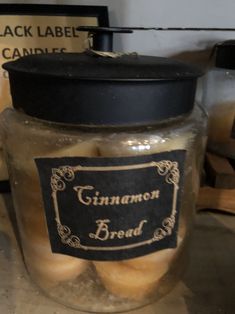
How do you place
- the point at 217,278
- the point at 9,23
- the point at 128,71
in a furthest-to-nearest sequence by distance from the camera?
the point at 9,23 < the point at 217,278 < the point at 128,71

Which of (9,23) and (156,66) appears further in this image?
(9,23)

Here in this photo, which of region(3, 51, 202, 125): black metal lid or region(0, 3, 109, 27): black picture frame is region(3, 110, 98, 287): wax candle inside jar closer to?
region(3, 51, 202, 125): black metal lid

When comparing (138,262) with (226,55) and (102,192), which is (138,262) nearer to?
(102,192)

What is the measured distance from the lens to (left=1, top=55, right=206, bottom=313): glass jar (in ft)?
1.18

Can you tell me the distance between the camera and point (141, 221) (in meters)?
0.39

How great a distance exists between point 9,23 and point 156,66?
37 centimetres

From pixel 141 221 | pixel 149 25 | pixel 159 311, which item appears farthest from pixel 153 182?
pixel 149 25

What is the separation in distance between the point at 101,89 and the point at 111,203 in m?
0.12

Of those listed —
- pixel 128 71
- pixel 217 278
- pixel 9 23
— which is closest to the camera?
pixel 128 71

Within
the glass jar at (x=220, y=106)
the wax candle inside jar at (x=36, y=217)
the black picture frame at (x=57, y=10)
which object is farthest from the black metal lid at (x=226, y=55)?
Result: the wax candle inside jar at (x=36, y=217)

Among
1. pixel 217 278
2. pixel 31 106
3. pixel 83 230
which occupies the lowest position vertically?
pixel 217 278

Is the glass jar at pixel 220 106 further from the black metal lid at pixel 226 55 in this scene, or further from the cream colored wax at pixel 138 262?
the cream colored wax at pixel 138 262

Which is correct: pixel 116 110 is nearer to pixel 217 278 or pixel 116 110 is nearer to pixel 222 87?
pixel 217 278

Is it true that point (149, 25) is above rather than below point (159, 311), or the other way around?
above
